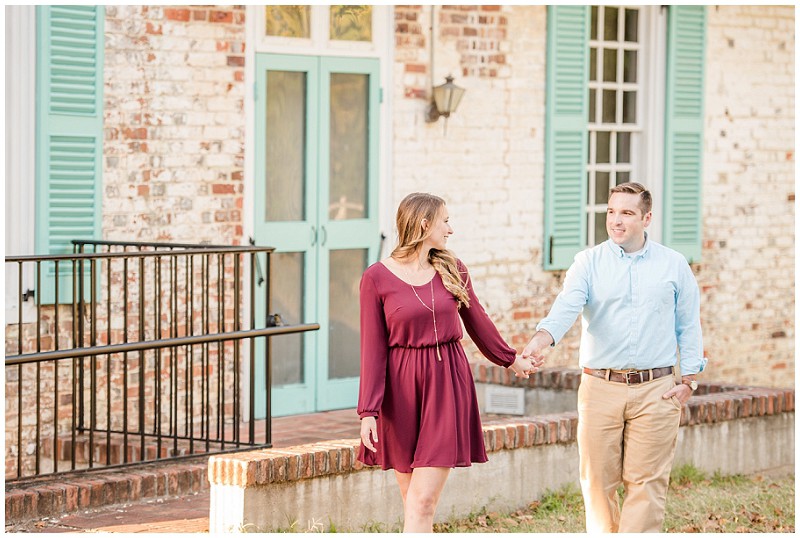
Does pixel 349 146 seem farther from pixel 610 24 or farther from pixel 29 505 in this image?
pixel 29 505

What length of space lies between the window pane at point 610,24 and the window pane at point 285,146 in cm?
291

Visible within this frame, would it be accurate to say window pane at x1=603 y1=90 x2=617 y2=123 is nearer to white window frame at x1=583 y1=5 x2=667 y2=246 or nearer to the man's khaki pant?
white window frame at x1=583 y1=5 x2=667 y2=246

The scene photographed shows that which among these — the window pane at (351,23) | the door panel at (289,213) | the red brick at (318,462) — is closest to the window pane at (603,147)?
the window pane at (351,23)

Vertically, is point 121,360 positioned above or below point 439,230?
below

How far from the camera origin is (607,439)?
5.38 meters

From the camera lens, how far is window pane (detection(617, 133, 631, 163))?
1083 centimetres

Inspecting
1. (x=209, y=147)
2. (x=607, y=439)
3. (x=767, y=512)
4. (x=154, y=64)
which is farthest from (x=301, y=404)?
(x=607, y=439)

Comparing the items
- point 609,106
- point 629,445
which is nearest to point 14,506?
point 629,445

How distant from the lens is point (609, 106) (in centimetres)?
1073

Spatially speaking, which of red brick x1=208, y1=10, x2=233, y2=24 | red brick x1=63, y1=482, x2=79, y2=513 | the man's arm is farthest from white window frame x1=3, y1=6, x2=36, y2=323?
the man's arm

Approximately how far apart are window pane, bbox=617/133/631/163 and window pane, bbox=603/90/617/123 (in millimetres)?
159

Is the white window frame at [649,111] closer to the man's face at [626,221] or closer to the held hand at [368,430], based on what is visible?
the man's face at [626,221]

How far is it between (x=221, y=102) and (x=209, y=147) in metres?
0.29

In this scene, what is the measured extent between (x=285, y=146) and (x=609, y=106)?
310 centimetres
